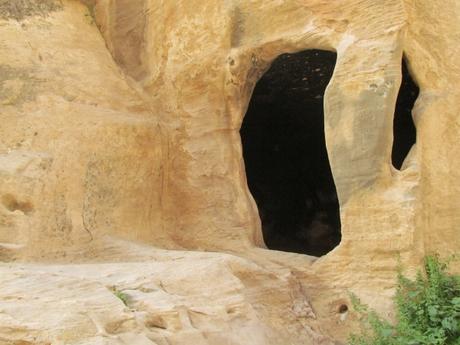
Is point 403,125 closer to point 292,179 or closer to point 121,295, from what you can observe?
point 292,179

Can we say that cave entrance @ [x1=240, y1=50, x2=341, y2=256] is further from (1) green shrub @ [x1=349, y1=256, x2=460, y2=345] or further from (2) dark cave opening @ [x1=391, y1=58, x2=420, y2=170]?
(1) green shrub @ [x1=349, y1=256, x2=460, y2=345]

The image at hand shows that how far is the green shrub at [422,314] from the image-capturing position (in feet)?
13.6

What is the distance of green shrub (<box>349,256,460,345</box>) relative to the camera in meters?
4.14

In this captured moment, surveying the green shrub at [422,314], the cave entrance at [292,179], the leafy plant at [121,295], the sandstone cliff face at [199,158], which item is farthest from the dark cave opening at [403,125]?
the leafy plant at [121,295]

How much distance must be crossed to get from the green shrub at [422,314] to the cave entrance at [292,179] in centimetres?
351

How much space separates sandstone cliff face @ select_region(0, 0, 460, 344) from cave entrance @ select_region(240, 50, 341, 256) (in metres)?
2.02

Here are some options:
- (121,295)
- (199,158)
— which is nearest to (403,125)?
(199,158)

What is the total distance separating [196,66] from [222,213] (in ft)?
3.97

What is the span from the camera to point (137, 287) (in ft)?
12.5

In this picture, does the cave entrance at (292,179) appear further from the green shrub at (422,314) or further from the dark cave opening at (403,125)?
the green shrub at (422,314)

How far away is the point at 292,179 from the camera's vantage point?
28.0 feet

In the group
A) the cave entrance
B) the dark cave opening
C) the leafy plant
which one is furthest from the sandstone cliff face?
the cave entrance

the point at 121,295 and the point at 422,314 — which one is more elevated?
the point at 121,295

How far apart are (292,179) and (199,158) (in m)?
2.84
